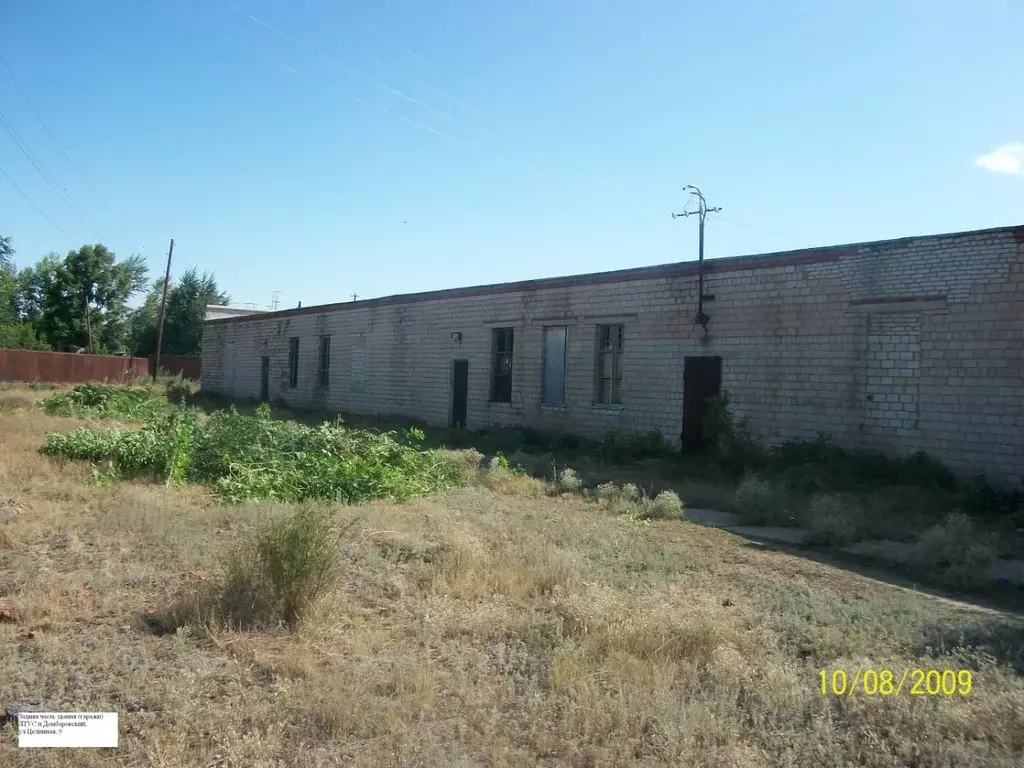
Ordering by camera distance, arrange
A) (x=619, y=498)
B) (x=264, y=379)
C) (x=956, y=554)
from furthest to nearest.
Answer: (x=264, y=379)
(x=619, y=498)
(x=956, y=554)

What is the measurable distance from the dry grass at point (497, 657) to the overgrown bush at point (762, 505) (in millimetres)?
2355

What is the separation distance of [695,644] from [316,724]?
233cm

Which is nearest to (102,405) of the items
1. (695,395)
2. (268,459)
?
(268,459)

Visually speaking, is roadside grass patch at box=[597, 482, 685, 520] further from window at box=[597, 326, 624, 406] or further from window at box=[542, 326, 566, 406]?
window at box=[542, 326, 566, 406]

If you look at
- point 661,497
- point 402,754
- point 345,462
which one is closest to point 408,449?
point 345,462

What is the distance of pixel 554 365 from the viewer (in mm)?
20203

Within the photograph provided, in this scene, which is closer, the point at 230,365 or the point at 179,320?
the point at 230,365

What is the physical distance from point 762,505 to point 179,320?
52.9 m

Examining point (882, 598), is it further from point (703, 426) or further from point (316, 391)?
point (316, 391)

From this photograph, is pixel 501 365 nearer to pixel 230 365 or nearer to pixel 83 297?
pixel 230 365

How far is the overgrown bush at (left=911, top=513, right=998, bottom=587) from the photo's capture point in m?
A: 7.34

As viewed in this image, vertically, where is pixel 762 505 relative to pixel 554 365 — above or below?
below
